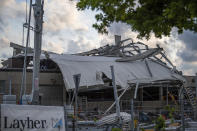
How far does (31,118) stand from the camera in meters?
11.3

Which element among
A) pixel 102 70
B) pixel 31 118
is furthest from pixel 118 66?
pixel 31 118

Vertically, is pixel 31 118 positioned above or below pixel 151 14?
below

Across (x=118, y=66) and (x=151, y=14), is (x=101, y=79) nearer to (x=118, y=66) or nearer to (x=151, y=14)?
(x=118, y=66)

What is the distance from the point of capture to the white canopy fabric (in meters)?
35.2

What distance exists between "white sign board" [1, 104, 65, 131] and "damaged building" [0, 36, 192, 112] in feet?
67.8

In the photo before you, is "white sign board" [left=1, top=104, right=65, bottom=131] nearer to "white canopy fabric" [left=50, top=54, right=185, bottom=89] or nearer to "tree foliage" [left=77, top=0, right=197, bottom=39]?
"tree foliage" [left=77, top=0, right=197, bottom=39]

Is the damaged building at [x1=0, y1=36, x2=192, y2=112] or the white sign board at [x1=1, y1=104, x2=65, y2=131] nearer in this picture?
the white sign board at [x1=1, y1=104, x2=65, y2=131]

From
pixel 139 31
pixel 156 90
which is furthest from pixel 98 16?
pixel 156 90

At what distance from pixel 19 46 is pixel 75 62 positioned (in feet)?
31.9

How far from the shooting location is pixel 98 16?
12.4m

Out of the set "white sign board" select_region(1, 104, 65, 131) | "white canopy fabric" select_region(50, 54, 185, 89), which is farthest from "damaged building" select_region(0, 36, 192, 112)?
"white sign board" select_region(1, 104, 65, 131)

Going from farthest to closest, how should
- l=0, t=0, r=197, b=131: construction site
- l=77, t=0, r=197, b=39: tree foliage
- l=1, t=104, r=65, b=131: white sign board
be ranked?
l=0, t=0, r=197, b=131: construction site → l=1, t=104, r=65, b=131: white sign board → l=77, t=0, r=197, b=39: tree foliage

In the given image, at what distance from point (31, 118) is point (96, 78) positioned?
2467cm

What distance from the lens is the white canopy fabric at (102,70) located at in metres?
35.2
